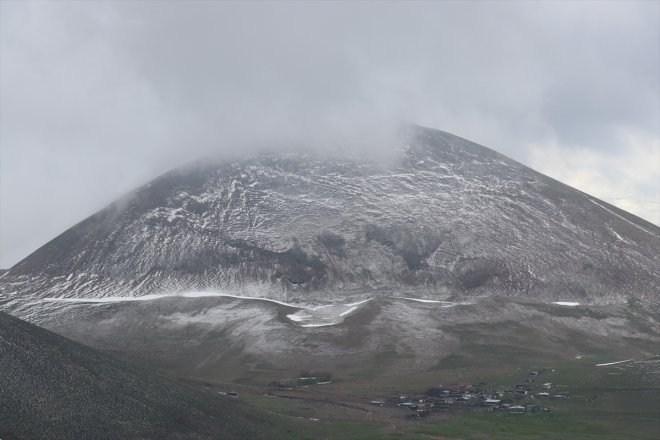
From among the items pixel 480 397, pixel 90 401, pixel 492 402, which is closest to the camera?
pixel 90 401

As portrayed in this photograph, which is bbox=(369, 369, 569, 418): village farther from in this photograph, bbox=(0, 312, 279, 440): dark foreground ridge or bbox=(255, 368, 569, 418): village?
bbox=(0, 312, 279, 440): dark foreground ridge

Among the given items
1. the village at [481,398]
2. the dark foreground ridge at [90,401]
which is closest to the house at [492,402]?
the village at [481,398]

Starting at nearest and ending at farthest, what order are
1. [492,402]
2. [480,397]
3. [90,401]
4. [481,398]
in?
[90,401] → [492,402] → [481,398] → [480,397]

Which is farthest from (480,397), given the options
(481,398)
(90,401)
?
(90,401)

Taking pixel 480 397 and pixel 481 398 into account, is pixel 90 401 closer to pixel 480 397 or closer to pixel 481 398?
pixel 481 398

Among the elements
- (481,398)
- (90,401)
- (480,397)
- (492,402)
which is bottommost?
(492,402)

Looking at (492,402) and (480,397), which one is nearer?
(492,402)

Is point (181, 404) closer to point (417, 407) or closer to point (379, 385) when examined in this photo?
point (417, 407)

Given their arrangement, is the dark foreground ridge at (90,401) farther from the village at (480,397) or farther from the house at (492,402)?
the house at (492,402)

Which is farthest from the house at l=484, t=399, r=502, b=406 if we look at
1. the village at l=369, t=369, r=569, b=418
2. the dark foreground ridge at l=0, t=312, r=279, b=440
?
the dark foreground ridge at l=0, t=312, r=279, b=440
